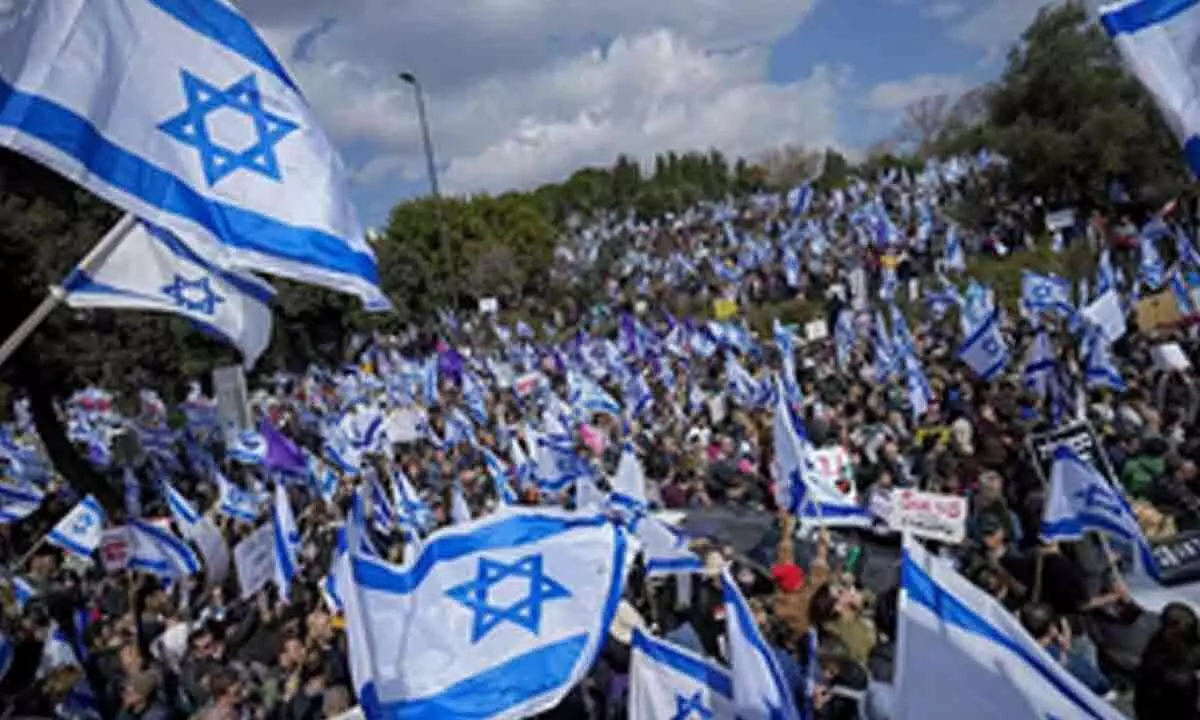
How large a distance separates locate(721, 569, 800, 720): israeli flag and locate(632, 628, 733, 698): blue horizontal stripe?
8.7 inches

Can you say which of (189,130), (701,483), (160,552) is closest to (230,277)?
(189,130)

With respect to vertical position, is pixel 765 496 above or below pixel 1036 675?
below

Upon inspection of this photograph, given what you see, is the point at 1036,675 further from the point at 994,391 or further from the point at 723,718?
the point at 994,391

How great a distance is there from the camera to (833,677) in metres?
5.75

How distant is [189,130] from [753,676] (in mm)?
3423

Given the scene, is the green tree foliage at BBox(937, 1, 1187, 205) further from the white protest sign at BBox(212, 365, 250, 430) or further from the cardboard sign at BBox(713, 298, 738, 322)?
the white protest sign at BBox(212, 365, 250, 430)

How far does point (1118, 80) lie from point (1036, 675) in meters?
33.6

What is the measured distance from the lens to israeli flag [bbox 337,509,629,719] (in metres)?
5.09

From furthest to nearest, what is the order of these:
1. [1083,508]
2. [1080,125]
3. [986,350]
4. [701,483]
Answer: [1080,125]
[986,350]
[701,483]
[1083,508]

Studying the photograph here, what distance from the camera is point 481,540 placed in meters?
5.57

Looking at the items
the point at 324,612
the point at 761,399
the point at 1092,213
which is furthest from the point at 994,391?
the point at 1092,213

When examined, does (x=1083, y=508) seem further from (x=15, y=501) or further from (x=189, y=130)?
(x=15, y=501)

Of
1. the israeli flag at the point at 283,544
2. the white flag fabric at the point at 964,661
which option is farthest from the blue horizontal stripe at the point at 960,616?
Answer: the israeli flag at the point at 283,544

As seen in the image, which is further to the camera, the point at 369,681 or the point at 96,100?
the point at 369,681
